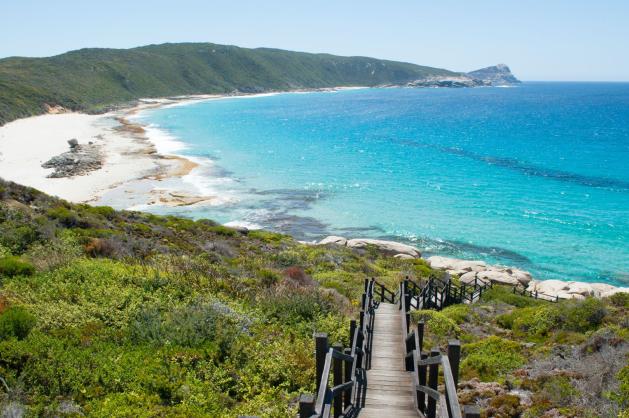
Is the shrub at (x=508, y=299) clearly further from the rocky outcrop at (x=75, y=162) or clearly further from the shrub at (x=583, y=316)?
the rocky outcrop at (x=75, y=162)

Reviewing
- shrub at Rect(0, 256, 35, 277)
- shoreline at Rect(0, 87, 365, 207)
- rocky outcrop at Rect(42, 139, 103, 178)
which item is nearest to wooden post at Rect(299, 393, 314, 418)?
shrub at Rect(0, 256, 35, 277)

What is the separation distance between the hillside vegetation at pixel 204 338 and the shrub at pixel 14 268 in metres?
0.06

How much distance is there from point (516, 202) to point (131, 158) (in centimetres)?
4747

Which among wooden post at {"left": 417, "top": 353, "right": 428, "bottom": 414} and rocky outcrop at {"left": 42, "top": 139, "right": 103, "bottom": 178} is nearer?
wooden post at {"left": 417, "top": 353, "right": 428, "bottom": 414}

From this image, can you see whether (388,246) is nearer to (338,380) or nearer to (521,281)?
(521,281)

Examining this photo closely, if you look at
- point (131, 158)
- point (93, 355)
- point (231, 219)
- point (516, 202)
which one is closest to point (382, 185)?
point (516, 202)

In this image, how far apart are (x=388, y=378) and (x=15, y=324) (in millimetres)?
7706

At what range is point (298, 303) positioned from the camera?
1341cm

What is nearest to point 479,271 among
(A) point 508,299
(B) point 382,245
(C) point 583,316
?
(B) point 382,245

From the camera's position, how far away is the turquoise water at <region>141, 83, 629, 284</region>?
1430 inches

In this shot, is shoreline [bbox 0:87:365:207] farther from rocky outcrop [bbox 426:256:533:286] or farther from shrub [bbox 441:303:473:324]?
shrub [bbox 441:303:473:324]

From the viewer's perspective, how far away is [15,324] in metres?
9.98

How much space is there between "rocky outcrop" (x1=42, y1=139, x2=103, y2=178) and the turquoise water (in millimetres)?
13071

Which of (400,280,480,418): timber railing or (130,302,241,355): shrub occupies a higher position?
(400,280,480,418): timber railing
